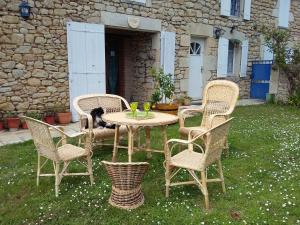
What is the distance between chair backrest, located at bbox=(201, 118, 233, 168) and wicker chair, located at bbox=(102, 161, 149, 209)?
56cm

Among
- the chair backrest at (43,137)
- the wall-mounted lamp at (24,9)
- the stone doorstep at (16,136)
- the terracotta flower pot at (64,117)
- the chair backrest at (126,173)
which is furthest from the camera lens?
the terracotta flower pot at (64,117)

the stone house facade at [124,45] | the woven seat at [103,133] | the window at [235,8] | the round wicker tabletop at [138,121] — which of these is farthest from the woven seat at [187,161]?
the window at [235,8]

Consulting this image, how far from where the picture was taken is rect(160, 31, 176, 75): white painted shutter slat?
7.72m

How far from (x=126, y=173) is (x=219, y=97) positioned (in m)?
2.31

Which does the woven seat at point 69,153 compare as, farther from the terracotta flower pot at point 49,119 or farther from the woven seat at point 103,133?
the terracotta flower pot at point 49,119

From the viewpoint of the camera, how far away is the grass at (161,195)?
2500 mm

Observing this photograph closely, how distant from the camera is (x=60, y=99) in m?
6.18

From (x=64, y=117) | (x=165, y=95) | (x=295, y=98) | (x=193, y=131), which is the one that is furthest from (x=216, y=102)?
(x=295, y=98)

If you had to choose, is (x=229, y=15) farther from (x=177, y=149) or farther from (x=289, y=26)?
(x=177, y=149)

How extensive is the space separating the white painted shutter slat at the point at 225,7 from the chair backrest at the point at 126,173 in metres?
7.78

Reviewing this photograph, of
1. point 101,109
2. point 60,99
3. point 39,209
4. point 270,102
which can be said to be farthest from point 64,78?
point 270,102

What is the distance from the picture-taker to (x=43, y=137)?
2830mm

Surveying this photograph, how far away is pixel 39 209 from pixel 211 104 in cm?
282

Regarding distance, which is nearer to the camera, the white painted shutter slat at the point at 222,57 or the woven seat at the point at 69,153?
the woven seat at the point at 69,153
